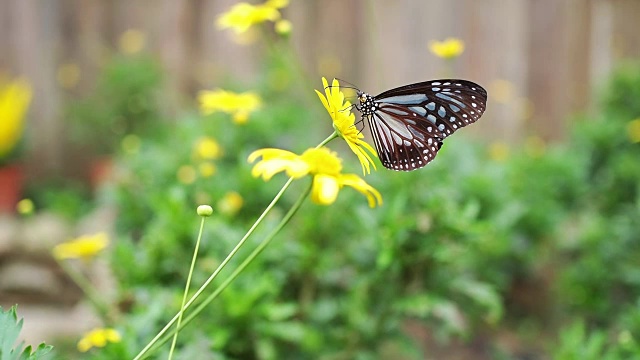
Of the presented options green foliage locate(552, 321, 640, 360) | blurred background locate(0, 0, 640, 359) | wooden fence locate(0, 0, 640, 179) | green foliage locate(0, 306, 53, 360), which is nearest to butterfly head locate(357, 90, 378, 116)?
blurred background locate(0, 0, 640, 359)

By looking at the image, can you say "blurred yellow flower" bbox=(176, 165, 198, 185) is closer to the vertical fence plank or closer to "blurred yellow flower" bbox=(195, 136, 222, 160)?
"blurred yellow flower" bbox=(195, 136, 222, 160)

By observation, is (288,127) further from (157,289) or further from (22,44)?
(22,44)

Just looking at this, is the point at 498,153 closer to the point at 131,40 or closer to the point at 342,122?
the point at 131,40

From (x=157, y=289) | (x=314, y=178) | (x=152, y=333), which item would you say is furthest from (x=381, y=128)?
(x=157, y=289)

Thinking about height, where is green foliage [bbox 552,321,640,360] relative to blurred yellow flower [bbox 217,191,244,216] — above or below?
below

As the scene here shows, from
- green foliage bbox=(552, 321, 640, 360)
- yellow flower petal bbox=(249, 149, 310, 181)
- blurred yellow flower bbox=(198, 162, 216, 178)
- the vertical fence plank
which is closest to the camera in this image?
yellow flower petal bbox=(249, 149, 310, 181)

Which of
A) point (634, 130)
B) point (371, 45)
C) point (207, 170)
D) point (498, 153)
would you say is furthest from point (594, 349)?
point (371, 45)

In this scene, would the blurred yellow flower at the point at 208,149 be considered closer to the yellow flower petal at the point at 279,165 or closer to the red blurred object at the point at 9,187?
the yellow flower petal at the point at 279,165
